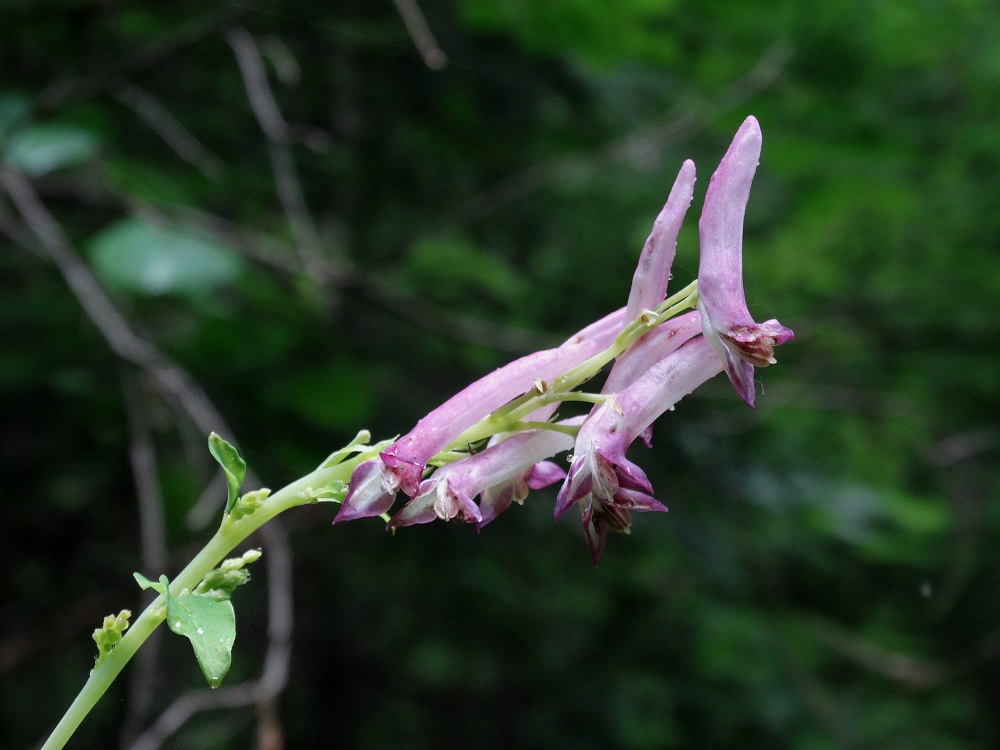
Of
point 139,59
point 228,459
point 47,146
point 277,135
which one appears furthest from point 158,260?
point 228,459

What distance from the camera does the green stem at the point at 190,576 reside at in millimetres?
772

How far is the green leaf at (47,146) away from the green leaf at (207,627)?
238 centimetres

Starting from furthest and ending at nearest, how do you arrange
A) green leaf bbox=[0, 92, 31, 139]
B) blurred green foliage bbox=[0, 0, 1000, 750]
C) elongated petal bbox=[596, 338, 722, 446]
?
blurred green foliage bbox=[0, 0, 1000, 750]
green leaf bbox=[0, 92, 31, 139]
elongated petal bbox=[596, 338, 722, 446]

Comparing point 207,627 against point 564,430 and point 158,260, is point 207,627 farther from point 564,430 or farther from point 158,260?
point 158,260

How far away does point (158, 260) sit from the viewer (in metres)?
2.74

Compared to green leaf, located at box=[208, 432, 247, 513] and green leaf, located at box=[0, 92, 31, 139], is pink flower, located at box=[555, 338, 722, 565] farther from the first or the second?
green leaf, located at box=[0, 92, 31, 139]

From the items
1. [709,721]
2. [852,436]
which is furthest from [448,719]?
[852,436]

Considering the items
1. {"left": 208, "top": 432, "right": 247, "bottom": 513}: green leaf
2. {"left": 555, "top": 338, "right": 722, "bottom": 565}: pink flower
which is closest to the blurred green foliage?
{"left": 208, "top": 432, "right": 247, "bottom": 513}: green leaf

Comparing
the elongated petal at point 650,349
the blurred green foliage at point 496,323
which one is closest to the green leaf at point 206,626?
the elongated petal at point 650,349

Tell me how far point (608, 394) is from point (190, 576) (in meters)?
0.47

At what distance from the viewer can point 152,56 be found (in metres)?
3.32

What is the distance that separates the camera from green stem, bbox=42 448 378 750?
2.53 feet

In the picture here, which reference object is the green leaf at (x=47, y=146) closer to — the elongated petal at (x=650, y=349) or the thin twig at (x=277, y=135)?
the thin twig at (x=277, y=135)

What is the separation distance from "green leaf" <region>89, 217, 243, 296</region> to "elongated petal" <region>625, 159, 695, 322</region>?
2126mm
